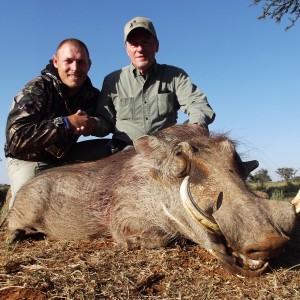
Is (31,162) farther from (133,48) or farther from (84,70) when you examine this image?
(133,48)

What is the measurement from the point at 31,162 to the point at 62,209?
125 centimetres

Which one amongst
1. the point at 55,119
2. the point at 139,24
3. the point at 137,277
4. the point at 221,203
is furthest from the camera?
the point at 139,24

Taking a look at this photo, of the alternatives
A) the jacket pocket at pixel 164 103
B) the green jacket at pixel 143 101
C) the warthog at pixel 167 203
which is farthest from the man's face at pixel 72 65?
the warthog at pixel 167 203

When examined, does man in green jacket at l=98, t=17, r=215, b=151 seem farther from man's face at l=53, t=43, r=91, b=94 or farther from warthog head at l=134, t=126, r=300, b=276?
warthog head at l=134, t=126, r=300, b=276

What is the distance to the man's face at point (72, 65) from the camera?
16.3 ft

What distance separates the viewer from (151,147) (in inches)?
143

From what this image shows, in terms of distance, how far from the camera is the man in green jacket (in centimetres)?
515

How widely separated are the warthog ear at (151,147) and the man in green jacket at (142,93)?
4.49ft

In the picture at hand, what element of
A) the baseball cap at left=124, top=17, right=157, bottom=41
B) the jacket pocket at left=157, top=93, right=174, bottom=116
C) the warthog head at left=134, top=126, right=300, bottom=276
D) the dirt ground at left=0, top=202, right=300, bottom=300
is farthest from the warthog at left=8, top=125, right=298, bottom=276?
the baseball cap at left=124, top=17, right=157, bottom=41

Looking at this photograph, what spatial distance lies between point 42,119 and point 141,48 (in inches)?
60.3

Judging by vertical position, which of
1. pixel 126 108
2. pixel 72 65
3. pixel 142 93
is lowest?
pixel 126 108

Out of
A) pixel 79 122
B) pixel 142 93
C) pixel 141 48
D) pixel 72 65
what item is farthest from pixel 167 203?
pixel 141 48

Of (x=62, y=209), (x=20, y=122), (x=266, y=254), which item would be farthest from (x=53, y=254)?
(x=20, y=122)

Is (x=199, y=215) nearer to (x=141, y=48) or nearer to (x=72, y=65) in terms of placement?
(x=72, y=65)
